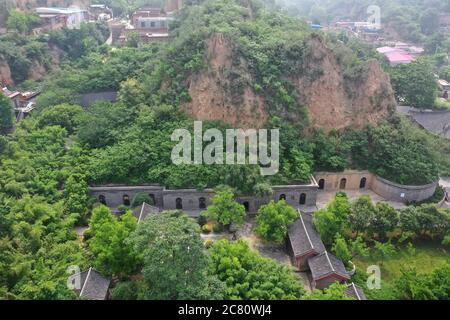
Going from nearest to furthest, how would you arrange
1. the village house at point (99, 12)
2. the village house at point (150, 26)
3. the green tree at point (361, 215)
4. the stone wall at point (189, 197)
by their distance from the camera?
the green tree at point (361, 215), the stone wall at point (189, 197), the village house at point (150, 26), the village house at point (99, 12)

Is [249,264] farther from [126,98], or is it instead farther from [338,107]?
[126,98]

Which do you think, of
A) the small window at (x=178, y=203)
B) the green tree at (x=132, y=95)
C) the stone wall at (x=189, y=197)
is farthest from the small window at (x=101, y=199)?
the green tree at (x=132, y=95)

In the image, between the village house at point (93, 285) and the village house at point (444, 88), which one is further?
the village house at point (444, 88)

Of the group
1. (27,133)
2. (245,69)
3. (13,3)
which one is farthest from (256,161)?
(13,3)

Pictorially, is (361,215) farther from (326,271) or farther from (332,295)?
(332,295)

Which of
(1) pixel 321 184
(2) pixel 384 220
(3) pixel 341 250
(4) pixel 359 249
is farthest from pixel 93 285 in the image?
(1) pixel 321 184

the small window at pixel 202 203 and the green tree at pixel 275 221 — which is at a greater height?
the green tree at pixel 275 221

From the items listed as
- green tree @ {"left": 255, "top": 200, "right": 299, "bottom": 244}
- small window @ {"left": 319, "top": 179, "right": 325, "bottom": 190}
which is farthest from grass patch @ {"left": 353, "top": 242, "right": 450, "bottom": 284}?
small window @ {"left": 319, "top": 179, "right": 325, "bottom": 190}

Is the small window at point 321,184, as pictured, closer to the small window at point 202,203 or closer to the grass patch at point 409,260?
the grass patch at point 409,260
